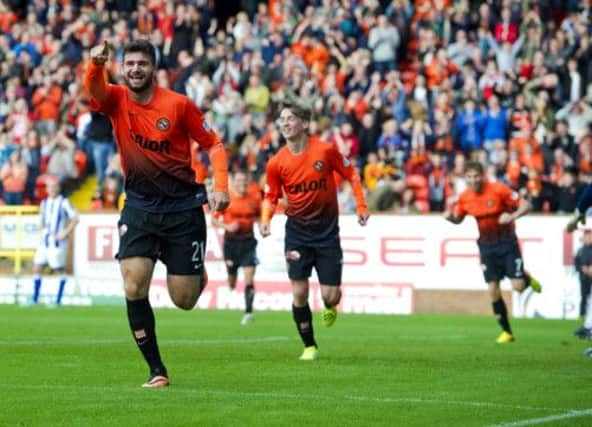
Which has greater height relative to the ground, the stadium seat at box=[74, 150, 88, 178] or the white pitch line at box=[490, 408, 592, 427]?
the stadium seat at box=[74, 150, 88, 178]

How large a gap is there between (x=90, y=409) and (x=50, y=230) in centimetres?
1853

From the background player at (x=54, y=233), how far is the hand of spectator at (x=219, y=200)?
16.6 metres

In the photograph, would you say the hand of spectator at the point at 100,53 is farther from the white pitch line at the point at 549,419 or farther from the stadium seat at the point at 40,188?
the stadium seat at the point at 40,188

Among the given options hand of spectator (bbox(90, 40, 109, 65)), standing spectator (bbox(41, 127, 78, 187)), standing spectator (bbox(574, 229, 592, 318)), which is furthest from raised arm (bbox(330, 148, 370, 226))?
standing spectator (bbox(41, 127, 78, 187))

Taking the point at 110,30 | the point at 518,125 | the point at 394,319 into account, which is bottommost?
A: the point at 394,319

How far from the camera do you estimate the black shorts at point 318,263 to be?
1661 cm

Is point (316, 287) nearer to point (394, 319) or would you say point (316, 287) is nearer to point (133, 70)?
point (394, 319)

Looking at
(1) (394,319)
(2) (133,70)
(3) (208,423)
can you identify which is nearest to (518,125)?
(1) (394,319)

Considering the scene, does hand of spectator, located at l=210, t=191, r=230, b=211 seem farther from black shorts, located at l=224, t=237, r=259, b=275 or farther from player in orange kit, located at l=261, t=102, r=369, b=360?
black shorts, located at l=224, t=237, r=259, b=275

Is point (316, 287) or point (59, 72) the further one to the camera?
point (59, 72)

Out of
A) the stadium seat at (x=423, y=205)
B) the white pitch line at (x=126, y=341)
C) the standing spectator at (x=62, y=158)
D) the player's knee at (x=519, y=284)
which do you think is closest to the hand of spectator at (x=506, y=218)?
the player's knee at (x=519, y=284)

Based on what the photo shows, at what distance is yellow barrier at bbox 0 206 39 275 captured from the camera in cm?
3164

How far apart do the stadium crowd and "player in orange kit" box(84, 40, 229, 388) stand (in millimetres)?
16297

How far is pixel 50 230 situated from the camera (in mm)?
29109
